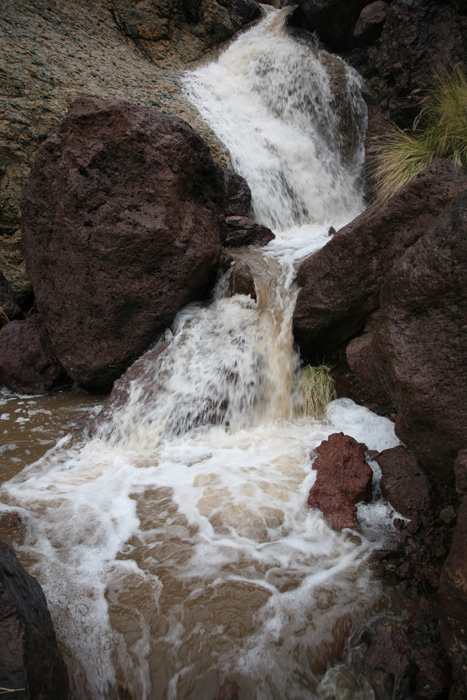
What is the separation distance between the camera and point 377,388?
4379 millimetres

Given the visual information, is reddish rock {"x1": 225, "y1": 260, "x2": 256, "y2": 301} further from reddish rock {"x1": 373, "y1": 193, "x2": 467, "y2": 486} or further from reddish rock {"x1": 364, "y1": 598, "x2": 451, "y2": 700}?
reddish rock {"x1": 364, "y1": 598, "x2": 451, "y2": 700}

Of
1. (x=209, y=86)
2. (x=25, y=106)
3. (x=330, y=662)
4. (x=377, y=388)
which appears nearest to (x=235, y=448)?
(x=377, y=388)

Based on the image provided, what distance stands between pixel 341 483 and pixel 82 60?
10.2 metres

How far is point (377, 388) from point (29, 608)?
3559mm

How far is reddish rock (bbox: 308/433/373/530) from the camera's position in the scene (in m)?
3.01

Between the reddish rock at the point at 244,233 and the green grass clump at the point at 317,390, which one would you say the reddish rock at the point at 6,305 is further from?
the green grass clump at the point at 317,390

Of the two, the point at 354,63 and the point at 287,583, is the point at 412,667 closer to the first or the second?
the point at 287,583

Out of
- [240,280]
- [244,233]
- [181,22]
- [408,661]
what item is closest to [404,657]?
[408,661]

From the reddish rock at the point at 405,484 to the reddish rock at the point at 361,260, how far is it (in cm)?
172

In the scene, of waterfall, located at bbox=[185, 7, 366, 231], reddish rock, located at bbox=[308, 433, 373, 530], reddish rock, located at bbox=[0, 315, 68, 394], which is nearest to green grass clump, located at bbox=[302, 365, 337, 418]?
reddish rock, located at bbox=[308, 433, 373, 530]

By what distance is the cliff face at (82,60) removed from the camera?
6.52 metres

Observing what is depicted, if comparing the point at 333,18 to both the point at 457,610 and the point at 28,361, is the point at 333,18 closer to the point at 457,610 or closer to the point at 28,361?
the point at 28,361

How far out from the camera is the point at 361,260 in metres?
4.32

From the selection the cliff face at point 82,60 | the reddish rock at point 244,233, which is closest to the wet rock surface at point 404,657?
the reddish rock at point 244,233
